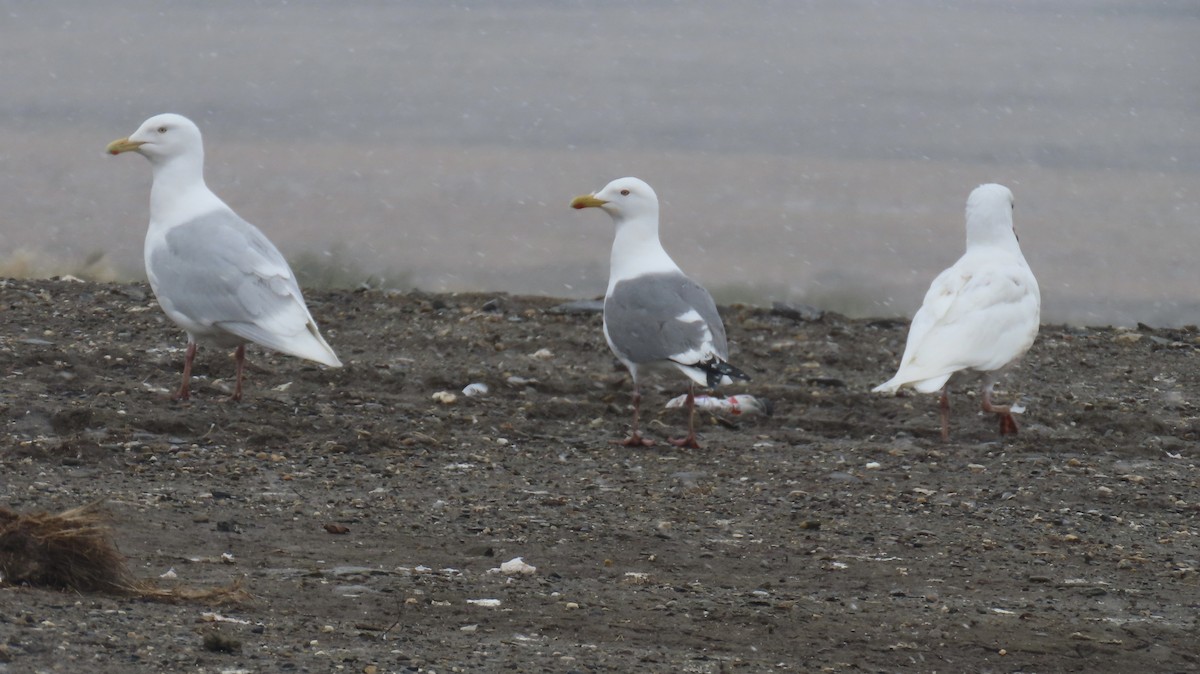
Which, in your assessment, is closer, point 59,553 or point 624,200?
point 59,553

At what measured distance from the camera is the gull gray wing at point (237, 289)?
7.50 metres

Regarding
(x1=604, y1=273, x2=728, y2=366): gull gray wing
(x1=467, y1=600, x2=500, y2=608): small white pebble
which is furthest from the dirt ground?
(x1=604, y1=273, x2=728, y2=366): gull gray wing

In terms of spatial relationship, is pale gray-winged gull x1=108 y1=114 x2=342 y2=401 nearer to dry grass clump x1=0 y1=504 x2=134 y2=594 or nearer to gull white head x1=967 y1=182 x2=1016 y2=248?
dry grass clump x1=0 y1=504 x2=134 y2=594

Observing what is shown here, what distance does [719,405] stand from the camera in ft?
27.2

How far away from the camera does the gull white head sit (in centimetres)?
866

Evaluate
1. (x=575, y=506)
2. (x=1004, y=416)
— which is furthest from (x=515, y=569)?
(x=1004, y=416)

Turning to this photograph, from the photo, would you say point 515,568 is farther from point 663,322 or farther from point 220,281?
point 220,281

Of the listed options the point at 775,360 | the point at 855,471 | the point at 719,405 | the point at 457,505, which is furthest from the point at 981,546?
the point at 775,360

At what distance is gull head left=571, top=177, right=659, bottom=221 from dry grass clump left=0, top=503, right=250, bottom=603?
4.96 metres

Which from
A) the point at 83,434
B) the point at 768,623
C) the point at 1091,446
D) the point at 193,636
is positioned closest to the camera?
the point at 193,636

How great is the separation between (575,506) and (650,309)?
1.93 m

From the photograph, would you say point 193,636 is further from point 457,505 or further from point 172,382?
point 172,382

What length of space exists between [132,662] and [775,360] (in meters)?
6.81

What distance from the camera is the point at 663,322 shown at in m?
7.52
